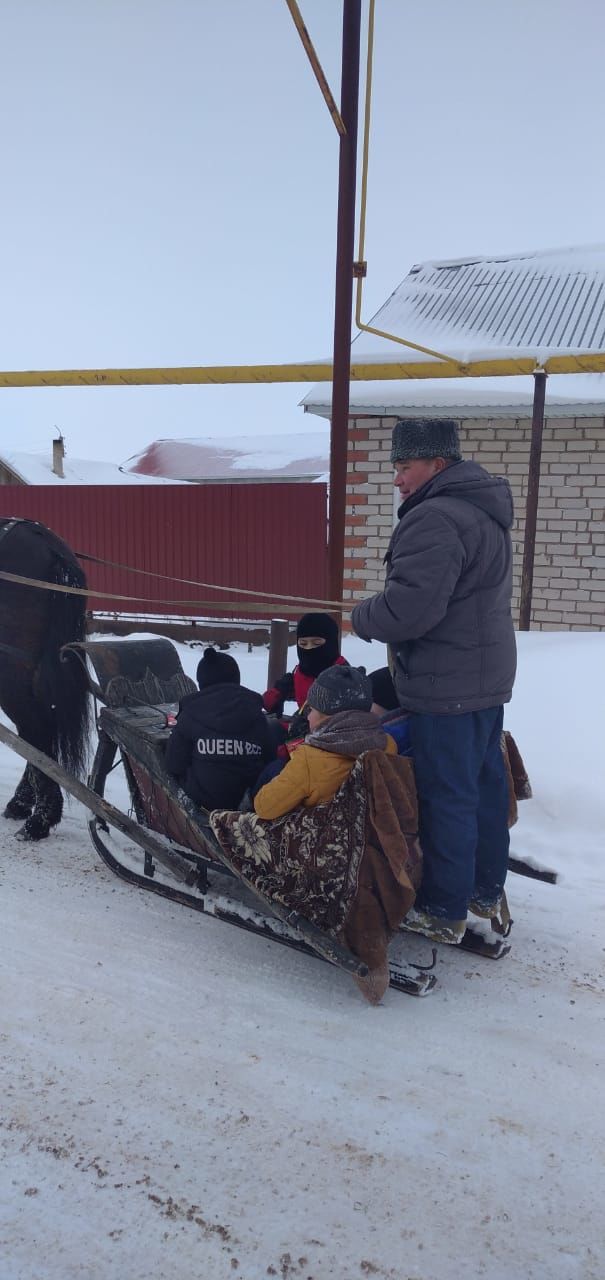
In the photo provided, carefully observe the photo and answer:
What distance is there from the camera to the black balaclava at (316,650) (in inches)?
143

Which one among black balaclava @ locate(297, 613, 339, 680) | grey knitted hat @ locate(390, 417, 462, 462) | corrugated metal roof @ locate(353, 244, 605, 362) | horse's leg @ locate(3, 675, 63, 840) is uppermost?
corrugated metal roof @ locate(353, 244, 605, 362)

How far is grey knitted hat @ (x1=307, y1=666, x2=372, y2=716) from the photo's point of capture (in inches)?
97.0

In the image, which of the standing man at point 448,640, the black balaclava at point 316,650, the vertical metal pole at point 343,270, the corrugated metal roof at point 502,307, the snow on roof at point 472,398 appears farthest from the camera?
the corrugated metal roof at point 502,307

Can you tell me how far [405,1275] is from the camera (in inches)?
62.1

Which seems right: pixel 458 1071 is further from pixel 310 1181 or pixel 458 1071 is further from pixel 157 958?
pixel 157 958

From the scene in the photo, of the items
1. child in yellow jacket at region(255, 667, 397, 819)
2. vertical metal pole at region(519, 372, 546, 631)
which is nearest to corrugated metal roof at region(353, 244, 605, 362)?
vertical metal pole at region(519, 372, 546, 631)

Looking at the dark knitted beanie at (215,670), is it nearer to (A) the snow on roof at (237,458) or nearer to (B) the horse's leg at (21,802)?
(B) the horse's leg at (21,802)

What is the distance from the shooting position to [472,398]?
7305 mm

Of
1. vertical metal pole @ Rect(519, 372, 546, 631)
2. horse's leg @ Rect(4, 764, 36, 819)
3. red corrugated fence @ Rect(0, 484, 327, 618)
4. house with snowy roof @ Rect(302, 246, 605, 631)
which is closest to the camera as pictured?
horse's leg @ Rect(4, 764, 36, 819)

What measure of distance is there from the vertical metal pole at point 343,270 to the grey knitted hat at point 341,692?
218cm

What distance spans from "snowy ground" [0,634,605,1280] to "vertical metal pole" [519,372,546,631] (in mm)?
3911

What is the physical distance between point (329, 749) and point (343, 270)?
10.1 ft

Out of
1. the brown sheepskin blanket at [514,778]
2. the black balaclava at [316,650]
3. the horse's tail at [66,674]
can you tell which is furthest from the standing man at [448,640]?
the horse's tail at [66,674]

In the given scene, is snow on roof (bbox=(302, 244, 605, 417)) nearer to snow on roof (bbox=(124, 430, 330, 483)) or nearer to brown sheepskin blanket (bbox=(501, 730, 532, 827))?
brown sheepskin blanket (bbox=(501, 730, 532, 827))
